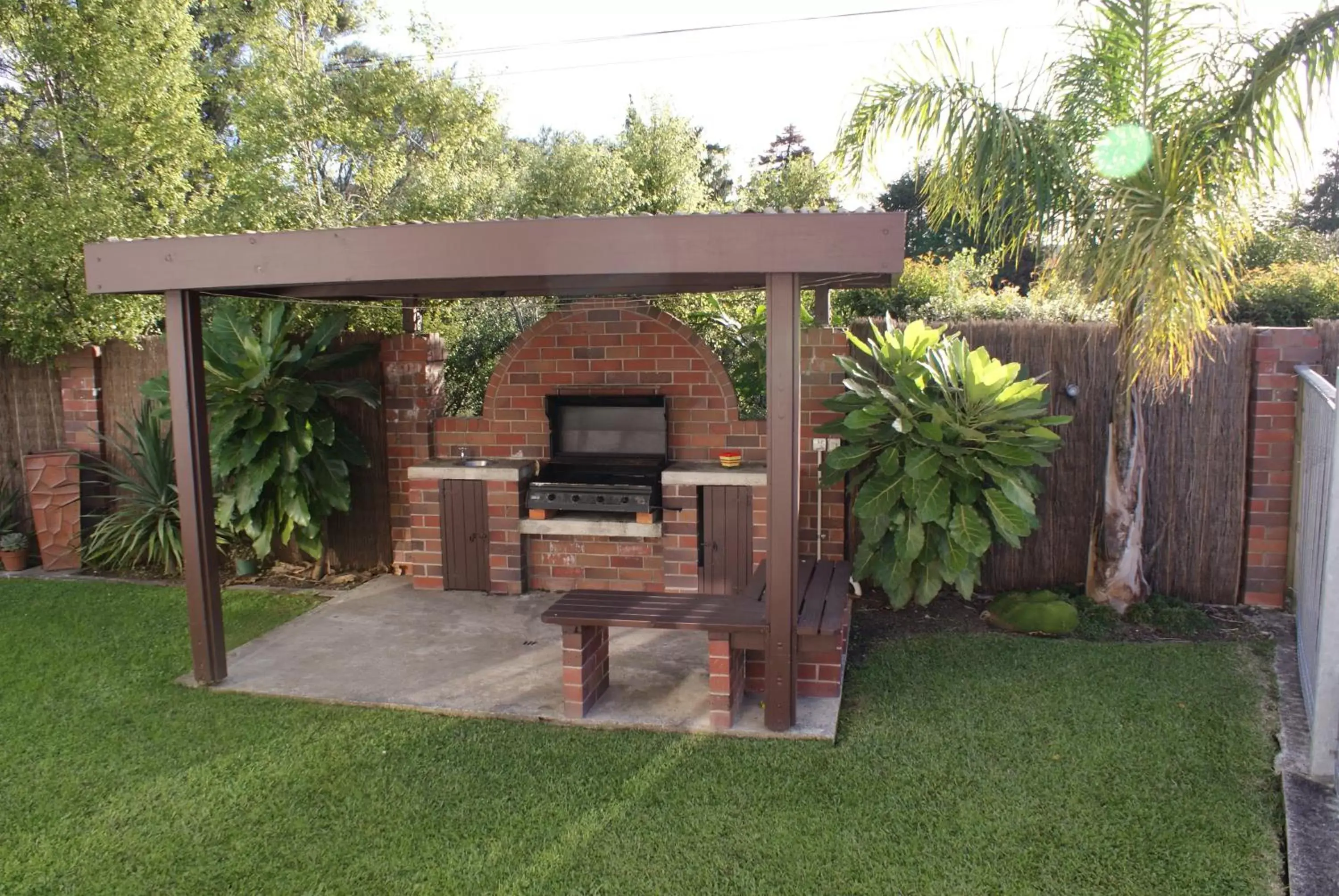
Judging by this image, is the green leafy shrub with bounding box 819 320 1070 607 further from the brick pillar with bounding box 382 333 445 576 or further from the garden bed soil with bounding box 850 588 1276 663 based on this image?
the brick pillar with bounding box 382 333 445 576

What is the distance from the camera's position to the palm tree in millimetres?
5086

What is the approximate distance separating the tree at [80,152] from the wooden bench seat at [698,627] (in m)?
5.44

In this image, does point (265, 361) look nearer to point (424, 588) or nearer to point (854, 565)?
point (424, 588)

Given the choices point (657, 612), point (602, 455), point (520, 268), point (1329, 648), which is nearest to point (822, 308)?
point (602, 455)

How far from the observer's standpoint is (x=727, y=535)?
6.46 m

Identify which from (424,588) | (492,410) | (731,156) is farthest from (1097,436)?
(731,156)

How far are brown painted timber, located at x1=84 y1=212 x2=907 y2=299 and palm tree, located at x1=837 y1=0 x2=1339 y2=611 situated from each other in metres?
2.09

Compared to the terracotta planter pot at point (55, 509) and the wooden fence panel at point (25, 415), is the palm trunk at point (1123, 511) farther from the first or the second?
the wooden fence panel at point (25, 415)

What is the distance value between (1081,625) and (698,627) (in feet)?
9.26

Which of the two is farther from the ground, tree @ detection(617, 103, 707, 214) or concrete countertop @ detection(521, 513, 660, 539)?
tree @ detection(617, 103, 707, 214)

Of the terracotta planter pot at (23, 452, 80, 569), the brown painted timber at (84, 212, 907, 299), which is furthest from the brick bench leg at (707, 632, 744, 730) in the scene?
the terracotta planter pot at (23, 452, 80, 569)

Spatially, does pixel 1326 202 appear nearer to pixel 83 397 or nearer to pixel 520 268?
pixel 520 268

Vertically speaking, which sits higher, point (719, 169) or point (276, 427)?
point (719, 169)

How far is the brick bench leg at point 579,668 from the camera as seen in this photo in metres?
4.50
